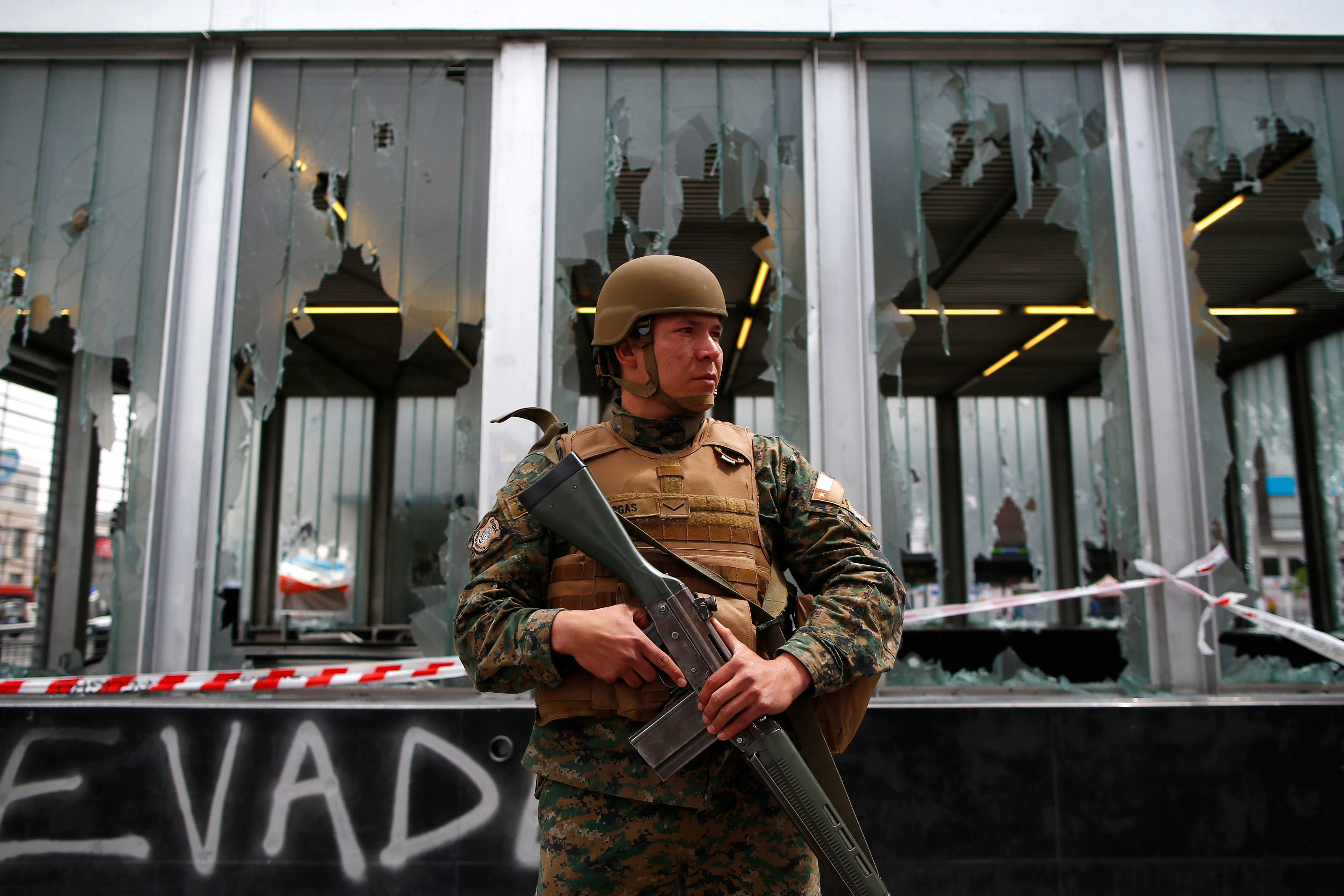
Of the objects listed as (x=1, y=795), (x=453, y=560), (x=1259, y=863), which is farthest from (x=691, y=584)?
(x=1, y=795)

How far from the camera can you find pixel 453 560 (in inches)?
126

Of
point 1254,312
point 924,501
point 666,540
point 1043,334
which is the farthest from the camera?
point 924,501

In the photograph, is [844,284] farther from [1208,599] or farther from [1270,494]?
[1270,494]

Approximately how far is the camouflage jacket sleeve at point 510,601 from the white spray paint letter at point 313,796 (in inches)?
68.2

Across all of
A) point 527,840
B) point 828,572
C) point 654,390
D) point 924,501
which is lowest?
point 527,840

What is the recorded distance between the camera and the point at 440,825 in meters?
2.78

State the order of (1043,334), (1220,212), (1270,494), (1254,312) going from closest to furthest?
(1220,212) → (1254,312) → (1043,334) → (1270,494)

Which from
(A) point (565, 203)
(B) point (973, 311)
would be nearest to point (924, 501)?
(B) point (973, 311)

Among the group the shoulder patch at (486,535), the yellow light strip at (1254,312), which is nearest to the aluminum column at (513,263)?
the shoulder patch at (486,535)

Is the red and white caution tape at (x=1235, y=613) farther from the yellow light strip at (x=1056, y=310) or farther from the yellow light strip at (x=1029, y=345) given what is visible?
the yellow light strip at (x=1029, y=345)

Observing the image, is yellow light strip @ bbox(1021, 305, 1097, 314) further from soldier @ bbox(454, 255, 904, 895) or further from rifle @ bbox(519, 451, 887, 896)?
rifle @ bbox(519, 451, 887, 896)

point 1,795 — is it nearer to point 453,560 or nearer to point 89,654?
point 89,654

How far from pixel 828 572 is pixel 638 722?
18.3 inches

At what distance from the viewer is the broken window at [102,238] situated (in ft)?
10.6
